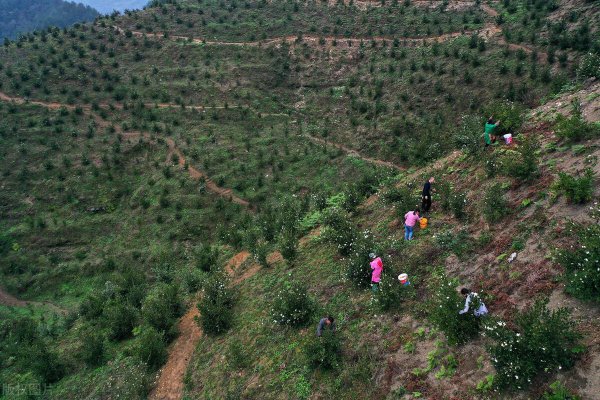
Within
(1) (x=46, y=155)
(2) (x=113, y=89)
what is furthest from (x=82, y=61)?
(1) (x=46, y=155)

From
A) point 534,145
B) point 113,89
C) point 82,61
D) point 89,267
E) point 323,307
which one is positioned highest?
point 82,61

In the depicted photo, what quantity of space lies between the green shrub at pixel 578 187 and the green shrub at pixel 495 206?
5.00 ft

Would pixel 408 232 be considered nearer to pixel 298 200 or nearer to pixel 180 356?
pixel 180 356

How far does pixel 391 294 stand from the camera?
10320 millimetres

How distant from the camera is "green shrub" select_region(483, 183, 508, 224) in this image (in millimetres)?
10570

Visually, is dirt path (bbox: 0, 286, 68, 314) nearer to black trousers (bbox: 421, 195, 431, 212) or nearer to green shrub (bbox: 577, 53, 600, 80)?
black trousers (bbox: 421, 195, 431, 212)

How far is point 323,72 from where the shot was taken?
118 ft

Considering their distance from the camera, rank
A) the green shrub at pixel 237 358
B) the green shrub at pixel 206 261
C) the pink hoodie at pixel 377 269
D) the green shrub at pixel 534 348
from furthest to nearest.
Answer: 1. the green shrub at pixel 206 261
2. the green shrub at pixel 237 358
3. the pink hoodie at pixel 377 269
4. the green shrub at pixel 534 348

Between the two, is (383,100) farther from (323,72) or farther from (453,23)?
(453,23)

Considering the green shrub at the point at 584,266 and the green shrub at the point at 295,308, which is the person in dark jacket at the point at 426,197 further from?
the green shrub at the point at 584,266

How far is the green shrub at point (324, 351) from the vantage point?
31.9ft

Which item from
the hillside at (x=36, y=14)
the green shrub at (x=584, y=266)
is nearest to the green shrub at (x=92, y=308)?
the green shrub at (x=584, y=266)

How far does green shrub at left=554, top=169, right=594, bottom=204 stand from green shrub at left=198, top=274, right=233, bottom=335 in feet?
35.7

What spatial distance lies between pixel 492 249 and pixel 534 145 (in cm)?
437
